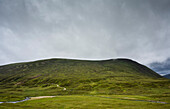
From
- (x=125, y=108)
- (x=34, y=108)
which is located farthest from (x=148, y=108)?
(x=34, y=108)

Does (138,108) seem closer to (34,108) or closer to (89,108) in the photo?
(89,108)

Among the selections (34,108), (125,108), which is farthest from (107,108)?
(34,108)

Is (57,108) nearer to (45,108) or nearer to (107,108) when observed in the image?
(45,108)

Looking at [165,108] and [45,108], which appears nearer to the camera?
[165,108]

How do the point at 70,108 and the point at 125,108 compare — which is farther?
the point at 70,108

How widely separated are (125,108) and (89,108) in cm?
1374

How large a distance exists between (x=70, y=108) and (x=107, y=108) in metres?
14.8

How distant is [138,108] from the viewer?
3962 centimetres

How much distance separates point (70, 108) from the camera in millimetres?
43219

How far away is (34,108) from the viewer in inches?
1727

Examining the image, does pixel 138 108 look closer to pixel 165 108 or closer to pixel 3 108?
pixel 165 108

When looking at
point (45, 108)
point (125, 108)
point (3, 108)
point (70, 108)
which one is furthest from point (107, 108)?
point (3, 108)

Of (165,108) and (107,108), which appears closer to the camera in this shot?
(165,108)

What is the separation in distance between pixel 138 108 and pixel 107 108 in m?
11.4
